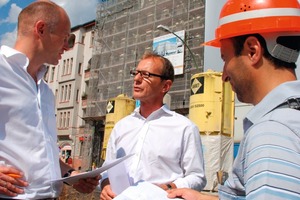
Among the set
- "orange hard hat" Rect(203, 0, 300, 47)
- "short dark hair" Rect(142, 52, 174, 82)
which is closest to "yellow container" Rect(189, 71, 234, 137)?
"short dark hair" Rect(142, 52, 174, 82)

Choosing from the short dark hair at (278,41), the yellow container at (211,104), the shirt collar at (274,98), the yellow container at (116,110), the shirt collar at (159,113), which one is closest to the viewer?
the shirt collar at (274,98)

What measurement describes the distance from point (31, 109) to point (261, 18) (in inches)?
47.8

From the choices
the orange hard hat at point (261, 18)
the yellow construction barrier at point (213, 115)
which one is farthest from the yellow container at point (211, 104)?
the orange hard hat at point (261, 18)

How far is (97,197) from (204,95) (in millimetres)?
6049

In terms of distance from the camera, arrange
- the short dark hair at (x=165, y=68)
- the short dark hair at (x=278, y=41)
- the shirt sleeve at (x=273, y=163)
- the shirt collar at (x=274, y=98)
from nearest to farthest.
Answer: the shirt sleeve at (x=273, y=163), the shirt collar at (x=274, y=98), the short dark hair at (x=278, y=41), the short dark hair at (x=165, y=68)

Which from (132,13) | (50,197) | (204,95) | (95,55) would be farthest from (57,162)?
(95,55)

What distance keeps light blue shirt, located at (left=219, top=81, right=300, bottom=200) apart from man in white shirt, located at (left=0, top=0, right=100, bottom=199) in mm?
1109

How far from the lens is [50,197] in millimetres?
1905

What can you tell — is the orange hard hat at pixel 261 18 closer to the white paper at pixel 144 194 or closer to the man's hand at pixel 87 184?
the white paper at pixel 144 194

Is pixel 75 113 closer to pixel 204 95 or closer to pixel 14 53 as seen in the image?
pixel 204 95

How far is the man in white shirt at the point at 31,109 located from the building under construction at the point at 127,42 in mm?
24461

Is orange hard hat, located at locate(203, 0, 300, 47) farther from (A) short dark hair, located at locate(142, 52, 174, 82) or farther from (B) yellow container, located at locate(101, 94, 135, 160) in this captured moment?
(B) yellow container, located at locate(101, 94, 135, 160)

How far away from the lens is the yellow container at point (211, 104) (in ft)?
33.9

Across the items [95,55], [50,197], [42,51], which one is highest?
[95,55]
